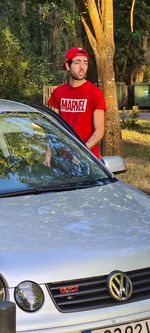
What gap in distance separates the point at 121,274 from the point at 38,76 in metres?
22.8

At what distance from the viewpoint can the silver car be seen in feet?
9.45

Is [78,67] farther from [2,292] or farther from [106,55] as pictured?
[106,55]

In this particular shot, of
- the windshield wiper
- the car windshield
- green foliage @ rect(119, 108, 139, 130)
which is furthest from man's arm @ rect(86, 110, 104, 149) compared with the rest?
green foliage @ rect(119, 108, 139, 130)

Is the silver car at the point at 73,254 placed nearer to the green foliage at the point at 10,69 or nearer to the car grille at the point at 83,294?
the car grille at the point at 83,294

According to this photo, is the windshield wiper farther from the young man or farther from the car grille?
the young man

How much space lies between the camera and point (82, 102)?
225 inches

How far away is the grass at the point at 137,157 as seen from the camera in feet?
30.8

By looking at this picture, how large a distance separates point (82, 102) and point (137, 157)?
665 centimetres

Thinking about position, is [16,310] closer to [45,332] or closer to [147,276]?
[45,332]

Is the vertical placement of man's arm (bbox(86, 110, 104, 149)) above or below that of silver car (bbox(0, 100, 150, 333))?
above

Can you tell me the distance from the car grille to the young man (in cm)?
269

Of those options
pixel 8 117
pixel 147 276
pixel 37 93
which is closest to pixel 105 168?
pixel 8 117

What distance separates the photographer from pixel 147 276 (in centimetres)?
317

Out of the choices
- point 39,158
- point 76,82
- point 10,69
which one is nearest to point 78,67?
point 76,82
